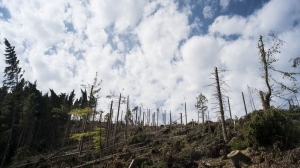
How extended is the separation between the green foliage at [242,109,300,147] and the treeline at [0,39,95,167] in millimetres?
21412

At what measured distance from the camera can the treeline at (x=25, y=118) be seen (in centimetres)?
3731

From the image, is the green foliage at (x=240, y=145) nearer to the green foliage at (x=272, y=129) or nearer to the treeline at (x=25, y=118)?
the green foliage at (x=272, y=129)

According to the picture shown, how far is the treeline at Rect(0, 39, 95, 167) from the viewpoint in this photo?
37312mm

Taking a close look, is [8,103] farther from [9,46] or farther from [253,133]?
[253,133]

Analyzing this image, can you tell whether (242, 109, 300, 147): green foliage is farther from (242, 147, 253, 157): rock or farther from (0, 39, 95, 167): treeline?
(0, 39, 95, 167): treeline

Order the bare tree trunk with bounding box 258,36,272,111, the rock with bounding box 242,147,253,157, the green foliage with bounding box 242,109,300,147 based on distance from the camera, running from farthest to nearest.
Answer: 1. the bare tree trunk with bounding box 258,36,272,111
2. the rock with bounding box 242,147,253,157
3. the green foliage with bounding box 242,109,300,147

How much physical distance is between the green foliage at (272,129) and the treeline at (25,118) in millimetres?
21412

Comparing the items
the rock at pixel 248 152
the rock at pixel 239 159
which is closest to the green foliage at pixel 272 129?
the rock at pixel 248 152

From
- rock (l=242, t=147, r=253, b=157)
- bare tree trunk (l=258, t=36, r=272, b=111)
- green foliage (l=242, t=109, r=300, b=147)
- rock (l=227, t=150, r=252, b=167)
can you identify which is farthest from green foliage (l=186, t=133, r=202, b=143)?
rock (l=227, t=150, r=252, b=167)

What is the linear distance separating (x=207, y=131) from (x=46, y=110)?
35285mm

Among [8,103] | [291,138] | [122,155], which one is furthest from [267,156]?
[8,103]

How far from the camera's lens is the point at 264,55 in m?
23.0

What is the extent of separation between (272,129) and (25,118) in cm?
4066

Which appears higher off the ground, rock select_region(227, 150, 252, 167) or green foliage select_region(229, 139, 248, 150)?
green foliage select_region(229, 139, 248, 150)
